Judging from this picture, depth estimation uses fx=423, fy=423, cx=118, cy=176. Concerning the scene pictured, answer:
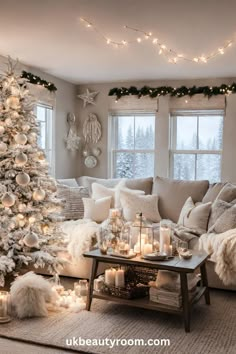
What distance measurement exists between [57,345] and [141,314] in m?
0.83

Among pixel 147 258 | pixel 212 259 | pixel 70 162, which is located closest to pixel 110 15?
pixel 147 258

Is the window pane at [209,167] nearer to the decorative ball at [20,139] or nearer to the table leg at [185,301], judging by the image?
the decorative ball at [20,139]

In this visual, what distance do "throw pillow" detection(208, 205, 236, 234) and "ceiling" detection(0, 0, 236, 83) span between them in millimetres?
1640

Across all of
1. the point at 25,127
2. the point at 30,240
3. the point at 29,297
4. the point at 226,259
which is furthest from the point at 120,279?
the point at 25,127

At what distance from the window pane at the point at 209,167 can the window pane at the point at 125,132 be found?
1070mm

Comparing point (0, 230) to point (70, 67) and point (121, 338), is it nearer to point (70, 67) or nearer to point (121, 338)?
point (121, 338)

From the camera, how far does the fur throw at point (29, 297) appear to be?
3.27m

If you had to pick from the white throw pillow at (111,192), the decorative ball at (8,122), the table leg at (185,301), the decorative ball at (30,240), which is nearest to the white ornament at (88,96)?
the white throw pillow at (111,192)

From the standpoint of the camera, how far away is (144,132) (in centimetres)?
638

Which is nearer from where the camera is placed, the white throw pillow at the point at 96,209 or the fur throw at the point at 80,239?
the fur throw at the point at 80,239

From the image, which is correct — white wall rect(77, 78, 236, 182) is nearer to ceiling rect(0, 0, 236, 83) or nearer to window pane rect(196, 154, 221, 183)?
window pane rect(196, 154, 221, 183)

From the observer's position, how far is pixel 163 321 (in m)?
3.23

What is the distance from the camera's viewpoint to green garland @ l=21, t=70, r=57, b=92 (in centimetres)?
515

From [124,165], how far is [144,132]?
59cm
